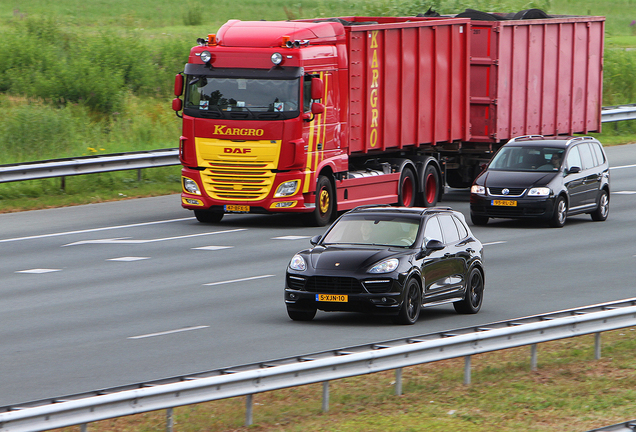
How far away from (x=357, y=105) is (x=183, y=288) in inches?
345

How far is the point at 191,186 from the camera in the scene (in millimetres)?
23781

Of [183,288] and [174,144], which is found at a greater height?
[174,144]

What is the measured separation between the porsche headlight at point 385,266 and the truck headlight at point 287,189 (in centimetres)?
892

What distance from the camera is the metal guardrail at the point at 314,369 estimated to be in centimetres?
867

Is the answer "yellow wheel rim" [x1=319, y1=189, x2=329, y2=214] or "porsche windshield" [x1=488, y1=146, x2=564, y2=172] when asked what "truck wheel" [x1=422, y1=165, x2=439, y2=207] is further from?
"yellow wheel rim" [x1=319, y1=189, x2=329, y2=214]

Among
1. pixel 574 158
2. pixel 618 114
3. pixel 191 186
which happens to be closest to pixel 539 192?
pixel 574 158

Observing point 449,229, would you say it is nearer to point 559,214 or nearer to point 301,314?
point 301,314

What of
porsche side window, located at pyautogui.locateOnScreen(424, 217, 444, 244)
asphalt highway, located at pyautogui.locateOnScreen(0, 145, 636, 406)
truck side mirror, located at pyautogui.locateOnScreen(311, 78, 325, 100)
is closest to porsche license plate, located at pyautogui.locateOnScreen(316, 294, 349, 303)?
asphalt highway, located at pyautogui.locateOnScreen(0, 145, 636, 406)

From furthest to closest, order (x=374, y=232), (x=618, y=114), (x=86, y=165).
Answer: (x=618, y=114) → (x=86, y=165) → (x=374, y=232)

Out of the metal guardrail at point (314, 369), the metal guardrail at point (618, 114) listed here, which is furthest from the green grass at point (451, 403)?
the metal guardrail at point (618, 114)

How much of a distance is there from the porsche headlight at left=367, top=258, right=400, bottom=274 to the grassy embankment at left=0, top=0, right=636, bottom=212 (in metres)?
13.3

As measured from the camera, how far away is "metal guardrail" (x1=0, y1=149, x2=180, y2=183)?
85.1ft

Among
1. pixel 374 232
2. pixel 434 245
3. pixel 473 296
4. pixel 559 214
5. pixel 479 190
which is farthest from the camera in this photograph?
pixel 559 214

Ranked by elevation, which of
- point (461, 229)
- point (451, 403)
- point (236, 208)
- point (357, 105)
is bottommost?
point (236, 208)
